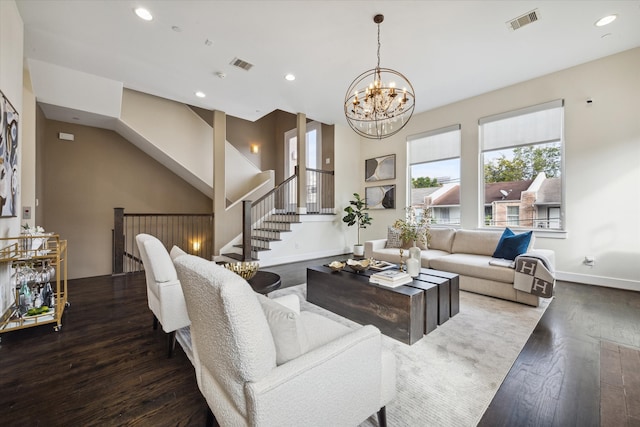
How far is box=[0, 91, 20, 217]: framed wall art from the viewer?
2.33 metres

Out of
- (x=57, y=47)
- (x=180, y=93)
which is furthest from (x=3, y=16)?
(x=180, y=93)

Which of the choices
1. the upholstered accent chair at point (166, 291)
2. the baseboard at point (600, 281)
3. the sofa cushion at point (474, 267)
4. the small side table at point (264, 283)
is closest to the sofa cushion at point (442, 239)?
the sofa cushion at point (474, 267)

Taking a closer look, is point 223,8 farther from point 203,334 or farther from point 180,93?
point 203,334

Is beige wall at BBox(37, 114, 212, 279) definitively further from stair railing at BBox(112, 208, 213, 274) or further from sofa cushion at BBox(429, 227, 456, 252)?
sofa cushion at BBox(429, 227, 456, 252)

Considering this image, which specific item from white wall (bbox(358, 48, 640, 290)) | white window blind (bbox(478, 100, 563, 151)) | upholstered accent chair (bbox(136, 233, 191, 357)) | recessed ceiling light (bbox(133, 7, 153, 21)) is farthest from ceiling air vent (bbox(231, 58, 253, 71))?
white wall (bbox(358, 48, 640, 290))

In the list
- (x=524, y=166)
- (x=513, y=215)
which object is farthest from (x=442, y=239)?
(x=524, y=166)

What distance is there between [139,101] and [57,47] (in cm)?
157

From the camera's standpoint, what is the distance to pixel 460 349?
7.04 feet

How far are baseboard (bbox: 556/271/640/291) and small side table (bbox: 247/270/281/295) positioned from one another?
4533mm

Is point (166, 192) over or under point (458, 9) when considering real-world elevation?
under

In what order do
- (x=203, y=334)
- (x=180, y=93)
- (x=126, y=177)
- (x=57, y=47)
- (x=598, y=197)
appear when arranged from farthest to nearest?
(x=126, y=177) < (x=180, y=93) < (x=598, y=197) < (x=57, y=47) < (x=203, y=334)

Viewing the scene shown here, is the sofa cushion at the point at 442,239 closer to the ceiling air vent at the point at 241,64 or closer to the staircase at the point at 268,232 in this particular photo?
the staircase at the point at 268,232

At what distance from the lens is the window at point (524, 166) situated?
168 inches

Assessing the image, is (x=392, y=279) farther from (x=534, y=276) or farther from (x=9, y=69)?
(x=9, y=69)
